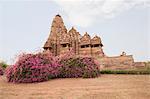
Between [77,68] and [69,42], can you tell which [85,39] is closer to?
[69,42]

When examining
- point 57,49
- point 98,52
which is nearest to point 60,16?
point 57,49

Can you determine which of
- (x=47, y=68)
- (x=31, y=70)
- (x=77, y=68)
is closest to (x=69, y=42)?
(x=77, y=68)

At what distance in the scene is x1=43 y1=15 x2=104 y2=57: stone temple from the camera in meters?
24.1

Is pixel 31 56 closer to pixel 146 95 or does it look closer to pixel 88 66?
pixel 88 66

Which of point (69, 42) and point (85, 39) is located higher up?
point (85, 39)

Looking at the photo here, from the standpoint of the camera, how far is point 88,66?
13.0 metres

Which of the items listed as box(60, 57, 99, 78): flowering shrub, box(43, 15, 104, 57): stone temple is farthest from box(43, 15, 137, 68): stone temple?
box(60, 57, 99, 78): flowering shrub

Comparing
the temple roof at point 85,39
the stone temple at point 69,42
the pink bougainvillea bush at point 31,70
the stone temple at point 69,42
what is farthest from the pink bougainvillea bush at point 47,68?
the temple roof at point 85,39

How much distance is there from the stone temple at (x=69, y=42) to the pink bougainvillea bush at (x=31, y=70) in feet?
35.8

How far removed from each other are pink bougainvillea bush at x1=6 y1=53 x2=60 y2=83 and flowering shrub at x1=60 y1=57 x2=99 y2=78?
1.69ft

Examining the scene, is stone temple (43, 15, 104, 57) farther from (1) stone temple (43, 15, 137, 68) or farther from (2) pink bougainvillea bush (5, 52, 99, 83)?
(2) pink bougainvillea bush (5, 52, 99, 83)

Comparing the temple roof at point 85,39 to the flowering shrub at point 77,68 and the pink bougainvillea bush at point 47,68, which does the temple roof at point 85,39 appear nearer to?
the pink bougainvillea bush at point 47,68

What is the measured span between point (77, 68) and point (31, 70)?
2.32 meters

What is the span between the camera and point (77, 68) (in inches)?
507
